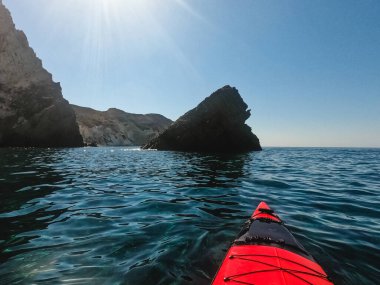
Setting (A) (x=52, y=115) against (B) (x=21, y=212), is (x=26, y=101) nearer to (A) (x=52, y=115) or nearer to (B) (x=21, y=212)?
(A) (x=52, y=115)

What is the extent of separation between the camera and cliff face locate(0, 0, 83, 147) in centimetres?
6434

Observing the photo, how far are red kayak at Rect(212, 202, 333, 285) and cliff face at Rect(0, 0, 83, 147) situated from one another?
238ft

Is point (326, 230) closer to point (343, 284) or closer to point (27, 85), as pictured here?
point (343, 284)

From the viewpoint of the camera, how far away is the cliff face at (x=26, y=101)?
64338 mm

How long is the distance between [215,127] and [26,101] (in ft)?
170

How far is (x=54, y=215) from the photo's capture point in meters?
8.30

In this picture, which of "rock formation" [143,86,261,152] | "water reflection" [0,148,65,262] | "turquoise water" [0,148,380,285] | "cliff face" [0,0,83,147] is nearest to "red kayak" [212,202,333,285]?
"turquoise water" [0,148,380,285]

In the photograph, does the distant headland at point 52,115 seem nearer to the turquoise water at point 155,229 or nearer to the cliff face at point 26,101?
the cliff face at point 26,101

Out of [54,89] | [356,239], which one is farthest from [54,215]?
[54,89]

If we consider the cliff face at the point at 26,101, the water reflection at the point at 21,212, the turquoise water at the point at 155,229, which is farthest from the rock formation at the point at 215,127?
the water reflection at the point at 21,212

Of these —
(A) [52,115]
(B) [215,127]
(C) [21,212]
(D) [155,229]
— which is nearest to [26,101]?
(A) [52,115]

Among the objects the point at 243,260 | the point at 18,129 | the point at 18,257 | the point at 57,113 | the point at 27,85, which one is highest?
the point at 27,85

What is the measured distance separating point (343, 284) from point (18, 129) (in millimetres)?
74939

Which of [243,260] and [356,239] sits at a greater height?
[243,260]
